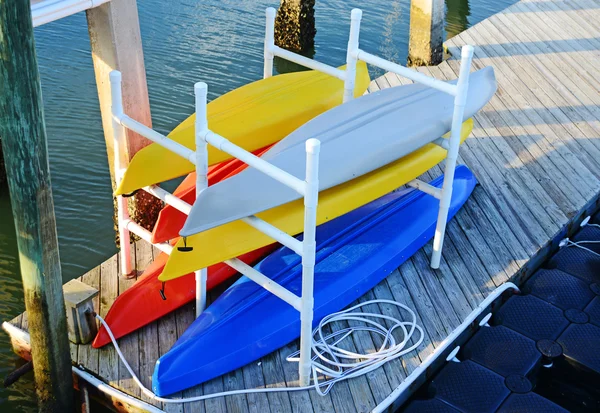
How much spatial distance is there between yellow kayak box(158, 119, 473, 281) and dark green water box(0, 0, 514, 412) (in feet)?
6.32

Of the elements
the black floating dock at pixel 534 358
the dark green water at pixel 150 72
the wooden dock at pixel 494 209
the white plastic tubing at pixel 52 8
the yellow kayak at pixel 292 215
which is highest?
the white plastic tubing at pixel 52 8

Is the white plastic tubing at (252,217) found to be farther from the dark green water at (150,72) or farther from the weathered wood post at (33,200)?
the dark green water at (150,72)

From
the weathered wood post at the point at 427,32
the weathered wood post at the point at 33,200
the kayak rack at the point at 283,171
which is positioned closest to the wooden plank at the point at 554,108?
the weathered wood post at the point at 427,32

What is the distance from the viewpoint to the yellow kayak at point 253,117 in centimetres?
511

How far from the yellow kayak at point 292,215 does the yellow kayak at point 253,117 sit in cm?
75

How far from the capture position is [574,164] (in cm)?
693

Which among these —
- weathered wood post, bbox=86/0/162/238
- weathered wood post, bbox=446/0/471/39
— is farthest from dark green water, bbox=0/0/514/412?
weathered wood post, bbox=86/0/162/238

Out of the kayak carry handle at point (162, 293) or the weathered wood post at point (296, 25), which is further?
the weathered wood post at point (296, 25)

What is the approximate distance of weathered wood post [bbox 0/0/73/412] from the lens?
11.9 feet

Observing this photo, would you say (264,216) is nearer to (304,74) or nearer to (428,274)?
(428,274)

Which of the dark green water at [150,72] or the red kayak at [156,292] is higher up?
the red kayak at [156,292]

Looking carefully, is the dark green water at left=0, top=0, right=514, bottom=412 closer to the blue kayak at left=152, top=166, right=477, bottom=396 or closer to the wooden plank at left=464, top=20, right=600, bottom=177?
the blue kayak at left=152, top=166, right=477, bottom=396

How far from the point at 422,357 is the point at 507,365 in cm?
59

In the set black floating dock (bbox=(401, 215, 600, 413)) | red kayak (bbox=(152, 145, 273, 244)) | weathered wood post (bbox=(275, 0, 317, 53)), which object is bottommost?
weathered wood post (bbox=(275, 0, 317, 53))
